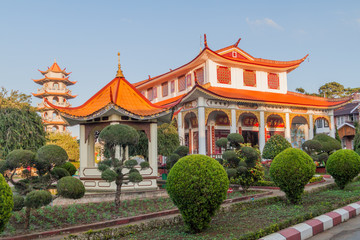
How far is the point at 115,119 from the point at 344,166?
853cm

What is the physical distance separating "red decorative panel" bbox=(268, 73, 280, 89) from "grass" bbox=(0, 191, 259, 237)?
18.9m

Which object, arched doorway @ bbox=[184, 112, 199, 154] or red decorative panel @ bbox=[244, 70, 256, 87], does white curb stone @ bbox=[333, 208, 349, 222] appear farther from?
red decorative panel @ bbox=[244, 70, 256, 87]

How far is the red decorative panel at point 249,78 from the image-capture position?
2608 cm

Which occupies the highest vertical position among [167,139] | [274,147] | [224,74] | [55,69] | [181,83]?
[55,69]

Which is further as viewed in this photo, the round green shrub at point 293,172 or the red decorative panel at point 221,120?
the red decorative panel at point 221,120

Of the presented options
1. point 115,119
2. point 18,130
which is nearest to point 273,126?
point 115,119

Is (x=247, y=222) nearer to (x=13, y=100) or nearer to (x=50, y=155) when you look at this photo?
(x=50, y=155)

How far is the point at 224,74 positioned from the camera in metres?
25.1

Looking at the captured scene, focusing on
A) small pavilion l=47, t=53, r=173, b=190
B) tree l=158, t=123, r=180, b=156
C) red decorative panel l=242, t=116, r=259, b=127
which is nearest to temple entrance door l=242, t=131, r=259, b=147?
red decorative panel l=242, t=116, r=259, b=127

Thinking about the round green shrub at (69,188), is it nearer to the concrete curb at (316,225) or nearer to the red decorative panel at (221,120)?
the concrete curb at (316,225)

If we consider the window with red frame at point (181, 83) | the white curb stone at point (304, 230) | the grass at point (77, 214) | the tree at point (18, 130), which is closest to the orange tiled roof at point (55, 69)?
the window with red frame at point (181, 83)

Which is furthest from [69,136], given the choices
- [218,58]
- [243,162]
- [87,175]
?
[243,162]

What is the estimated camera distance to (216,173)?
5.86 meters

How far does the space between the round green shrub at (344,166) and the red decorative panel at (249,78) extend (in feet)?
50.0
